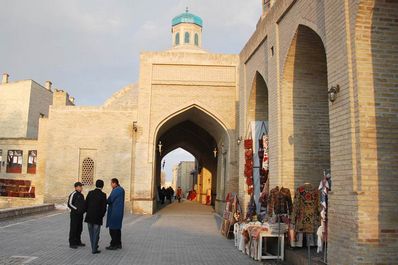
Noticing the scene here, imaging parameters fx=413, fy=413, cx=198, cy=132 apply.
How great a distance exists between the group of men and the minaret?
2181 centimetres

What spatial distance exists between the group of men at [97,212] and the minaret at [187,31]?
21.8m

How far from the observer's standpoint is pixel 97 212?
25.9 feet

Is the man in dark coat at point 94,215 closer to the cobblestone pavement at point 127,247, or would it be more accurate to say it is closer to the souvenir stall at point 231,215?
the cobblestone pavement at point 127,247

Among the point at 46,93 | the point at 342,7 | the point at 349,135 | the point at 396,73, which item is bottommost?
the point at 349,135

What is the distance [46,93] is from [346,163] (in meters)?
31.7

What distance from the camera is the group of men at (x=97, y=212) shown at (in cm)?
786

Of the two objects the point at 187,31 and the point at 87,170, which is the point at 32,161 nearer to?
the point at 87,170

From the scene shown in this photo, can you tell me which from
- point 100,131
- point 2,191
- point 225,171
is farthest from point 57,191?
point 225,171

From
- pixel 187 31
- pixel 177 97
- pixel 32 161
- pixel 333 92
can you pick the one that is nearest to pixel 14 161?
Result: pixel 32 161

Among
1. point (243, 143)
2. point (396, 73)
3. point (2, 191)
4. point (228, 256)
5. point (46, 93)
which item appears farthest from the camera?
point (46, 93)

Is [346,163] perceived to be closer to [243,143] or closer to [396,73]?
[396,73]

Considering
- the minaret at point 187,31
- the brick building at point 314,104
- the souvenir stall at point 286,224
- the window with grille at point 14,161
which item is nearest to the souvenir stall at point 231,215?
the souvenir stall at point 286,224

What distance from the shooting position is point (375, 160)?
5328mm

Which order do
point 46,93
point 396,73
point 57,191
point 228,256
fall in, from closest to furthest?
point 396,73 → point 228,256 → point 57,191 → point 46,93
